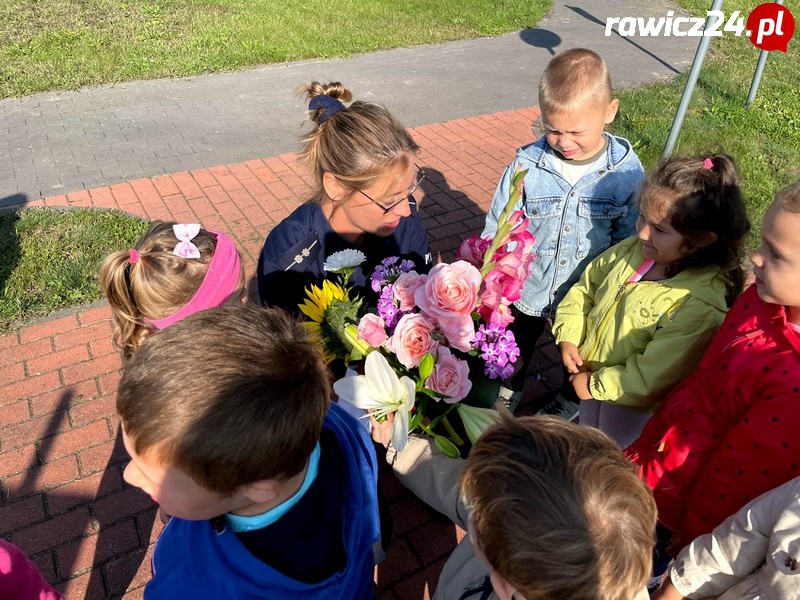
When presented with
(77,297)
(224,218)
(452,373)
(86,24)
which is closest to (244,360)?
(452,373)

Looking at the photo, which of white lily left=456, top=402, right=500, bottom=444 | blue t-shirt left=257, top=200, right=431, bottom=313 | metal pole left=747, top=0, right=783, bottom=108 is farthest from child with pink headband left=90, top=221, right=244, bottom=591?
metal pole left=747, top=0, right=783, bottom=108

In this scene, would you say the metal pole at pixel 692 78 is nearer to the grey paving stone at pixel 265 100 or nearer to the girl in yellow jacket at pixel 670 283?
the girl in yellow jacket at pixel 670 283

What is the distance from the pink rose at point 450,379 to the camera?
1.43 metres

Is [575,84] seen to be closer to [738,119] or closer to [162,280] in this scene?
[162,280]

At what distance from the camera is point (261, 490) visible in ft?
4.05

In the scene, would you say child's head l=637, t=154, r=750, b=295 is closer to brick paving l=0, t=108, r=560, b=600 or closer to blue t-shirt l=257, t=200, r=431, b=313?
blue t-shirt l=257, t=200, r=431, b=313

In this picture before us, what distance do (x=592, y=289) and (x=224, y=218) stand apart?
321cm

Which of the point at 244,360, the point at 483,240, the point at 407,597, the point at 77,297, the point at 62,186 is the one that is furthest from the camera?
the point at 62,186

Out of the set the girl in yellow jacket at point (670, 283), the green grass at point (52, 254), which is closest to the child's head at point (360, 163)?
the girl in yellow jacket at point (670, 283)

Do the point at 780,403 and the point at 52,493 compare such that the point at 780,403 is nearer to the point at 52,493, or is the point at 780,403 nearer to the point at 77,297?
the point at 52,493

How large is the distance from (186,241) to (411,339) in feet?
3.39

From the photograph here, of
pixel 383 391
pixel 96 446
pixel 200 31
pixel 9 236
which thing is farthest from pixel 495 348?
pixel 200 31

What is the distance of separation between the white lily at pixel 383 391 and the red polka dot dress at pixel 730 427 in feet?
3.01

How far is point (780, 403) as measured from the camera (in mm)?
1479
